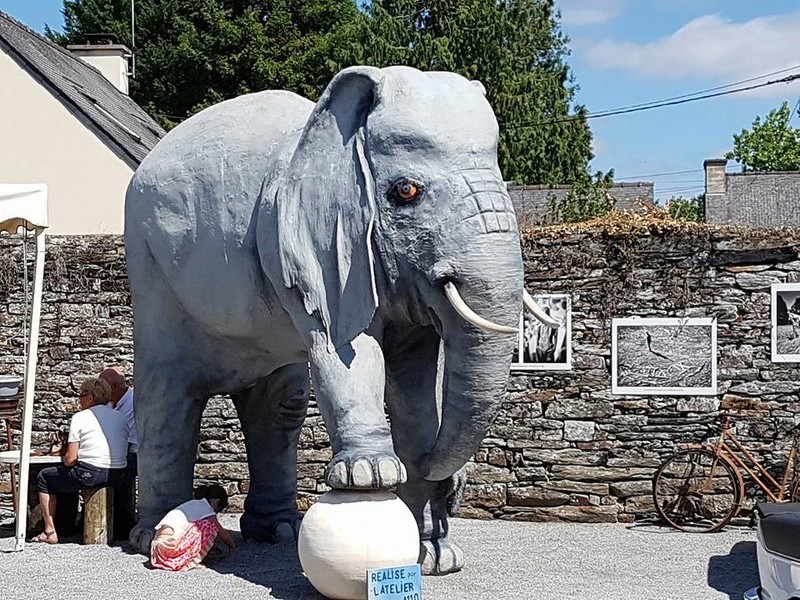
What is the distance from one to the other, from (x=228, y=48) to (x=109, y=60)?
6.47 metres

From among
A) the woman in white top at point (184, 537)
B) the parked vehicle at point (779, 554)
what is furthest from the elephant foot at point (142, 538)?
the parked vehicle at point (779, 554)

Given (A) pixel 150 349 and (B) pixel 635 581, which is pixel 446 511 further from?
(A) pixel 150 349

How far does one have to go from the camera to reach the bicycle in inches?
357

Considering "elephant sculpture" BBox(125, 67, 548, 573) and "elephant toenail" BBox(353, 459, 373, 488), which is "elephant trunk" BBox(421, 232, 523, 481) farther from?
"elephant toenail" BBox(353, 459, 373, 488)

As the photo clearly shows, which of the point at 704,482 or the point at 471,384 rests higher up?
the point at 471,384

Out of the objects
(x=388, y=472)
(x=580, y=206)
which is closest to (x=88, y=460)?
(x=388, y=472)

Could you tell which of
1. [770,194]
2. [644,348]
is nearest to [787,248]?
[644,348]

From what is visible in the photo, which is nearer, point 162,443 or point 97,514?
point 162,443

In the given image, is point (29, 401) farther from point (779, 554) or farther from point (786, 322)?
point (786, 322)

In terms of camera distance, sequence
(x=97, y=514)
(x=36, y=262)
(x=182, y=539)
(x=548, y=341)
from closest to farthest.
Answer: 1. (x=182, y=539)
2. (x=36, y=262)
3. (x=97, y=514)
4. (x=548, y=341)

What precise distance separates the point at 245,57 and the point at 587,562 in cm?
2264

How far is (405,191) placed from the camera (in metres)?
6.02

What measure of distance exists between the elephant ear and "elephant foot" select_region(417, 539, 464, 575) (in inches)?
54.6

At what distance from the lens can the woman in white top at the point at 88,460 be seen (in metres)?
8.10
